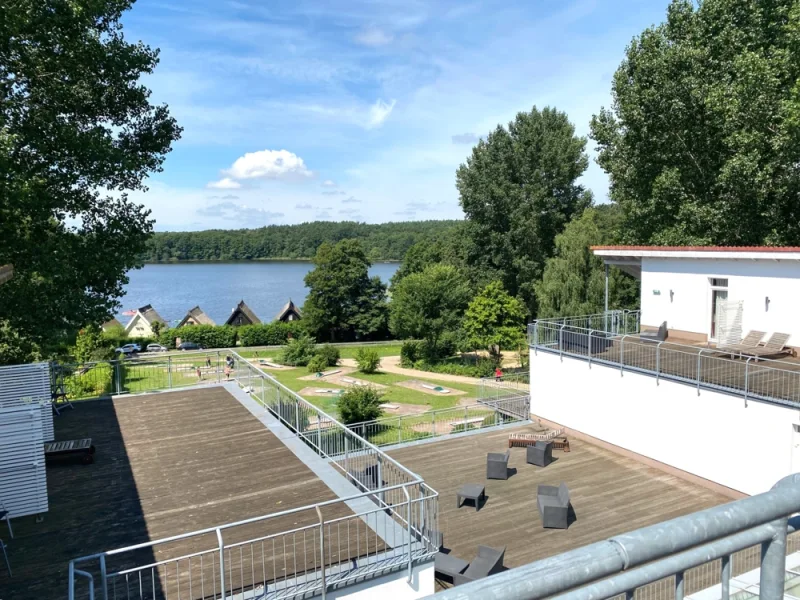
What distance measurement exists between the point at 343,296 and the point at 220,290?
244 ft

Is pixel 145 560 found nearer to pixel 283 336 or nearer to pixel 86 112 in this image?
pixel 86 112

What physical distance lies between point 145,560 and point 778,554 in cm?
824

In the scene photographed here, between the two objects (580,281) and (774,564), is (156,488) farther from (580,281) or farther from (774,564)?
(580,281)

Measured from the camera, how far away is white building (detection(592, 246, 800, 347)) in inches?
678

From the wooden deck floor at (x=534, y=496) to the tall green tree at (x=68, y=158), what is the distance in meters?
11.1

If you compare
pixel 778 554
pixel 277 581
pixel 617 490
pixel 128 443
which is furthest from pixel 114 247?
pixel 778 554

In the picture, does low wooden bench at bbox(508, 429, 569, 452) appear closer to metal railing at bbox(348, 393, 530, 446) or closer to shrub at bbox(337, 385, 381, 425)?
metal railing at bbox(348, 393, 530, 446)

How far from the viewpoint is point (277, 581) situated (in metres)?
7.31

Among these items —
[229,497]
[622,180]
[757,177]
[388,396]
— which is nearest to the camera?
[229,497]

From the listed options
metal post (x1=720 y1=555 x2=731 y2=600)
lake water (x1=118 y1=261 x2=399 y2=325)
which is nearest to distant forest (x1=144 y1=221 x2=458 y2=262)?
lake water (x1=118 y1=261 x2=399 y2=325)

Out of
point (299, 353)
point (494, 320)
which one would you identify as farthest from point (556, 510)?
point (299, 353)

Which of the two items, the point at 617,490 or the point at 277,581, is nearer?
the point at 277,581

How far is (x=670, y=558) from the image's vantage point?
1480 mm

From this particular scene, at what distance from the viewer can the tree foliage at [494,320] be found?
140 feet
